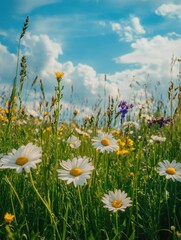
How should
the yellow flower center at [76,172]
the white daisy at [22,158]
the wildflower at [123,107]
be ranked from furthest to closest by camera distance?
the wildflower at [123,107], the yellow flower center at [76,172], the white daisy at [22,158]

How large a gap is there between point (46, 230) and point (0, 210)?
1.27 feet

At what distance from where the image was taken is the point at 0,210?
1.91 m

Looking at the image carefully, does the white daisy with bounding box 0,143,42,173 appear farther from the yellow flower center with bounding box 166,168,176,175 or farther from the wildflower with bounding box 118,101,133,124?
the wildflower with bounding box 118,101,133,124

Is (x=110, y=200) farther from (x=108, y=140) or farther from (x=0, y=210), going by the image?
(x=0, y=210)

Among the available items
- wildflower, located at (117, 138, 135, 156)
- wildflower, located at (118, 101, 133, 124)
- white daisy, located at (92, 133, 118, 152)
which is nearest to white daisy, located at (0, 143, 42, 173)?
white daisy, located at (92, 133, 118, 152)

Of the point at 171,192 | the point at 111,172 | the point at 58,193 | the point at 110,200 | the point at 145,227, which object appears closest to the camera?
the point at 110,200

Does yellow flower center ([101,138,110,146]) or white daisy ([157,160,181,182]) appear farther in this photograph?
yellow flower center ([101,138,110,146])

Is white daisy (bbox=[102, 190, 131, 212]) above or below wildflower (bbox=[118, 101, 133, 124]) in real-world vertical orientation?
below

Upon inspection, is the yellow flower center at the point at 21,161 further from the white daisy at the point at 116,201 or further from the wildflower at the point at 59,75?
the wildflower at the point at 59,75

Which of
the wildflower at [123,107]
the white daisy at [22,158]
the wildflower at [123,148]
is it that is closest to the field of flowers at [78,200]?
the white daisy at [22,158]

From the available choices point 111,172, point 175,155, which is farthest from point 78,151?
point 175,155

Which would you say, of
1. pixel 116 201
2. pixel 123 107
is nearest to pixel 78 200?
pixel 116 201

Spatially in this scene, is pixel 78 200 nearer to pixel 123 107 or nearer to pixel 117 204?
pixel 117 204

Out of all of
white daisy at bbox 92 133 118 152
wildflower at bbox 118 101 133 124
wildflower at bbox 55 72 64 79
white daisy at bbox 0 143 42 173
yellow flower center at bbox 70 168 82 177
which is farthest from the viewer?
wildflower at bbox 118 101 133 124
